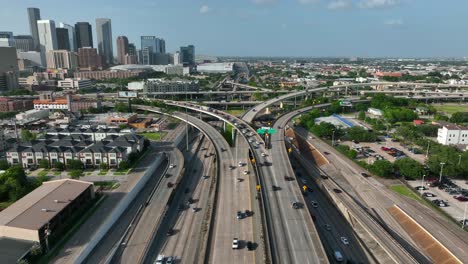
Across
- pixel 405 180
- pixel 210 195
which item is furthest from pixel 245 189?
pixel 405 180

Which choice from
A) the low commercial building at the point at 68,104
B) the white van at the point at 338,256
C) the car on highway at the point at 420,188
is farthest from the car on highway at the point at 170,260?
the low commercial building at the point at 68,104

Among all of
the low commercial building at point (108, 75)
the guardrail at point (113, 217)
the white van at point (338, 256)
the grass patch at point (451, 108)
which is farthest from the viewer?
the low commercial building at point (108, 75)

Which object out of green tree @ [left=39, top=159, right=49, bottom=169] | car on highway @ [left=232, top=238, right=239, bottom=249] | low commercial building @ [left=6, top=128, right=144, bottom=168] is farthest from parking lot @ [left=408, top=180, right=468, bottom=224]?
green tree @ [left=39, top=159, right=49, bottom=169]

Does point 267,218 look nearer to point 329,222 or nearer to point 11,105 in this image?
point 329,222

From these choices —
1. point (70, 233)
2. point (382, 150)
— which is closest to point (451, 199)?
point (382, 150)

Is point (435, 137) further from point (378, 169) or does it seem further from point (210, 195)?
point (210, 195)

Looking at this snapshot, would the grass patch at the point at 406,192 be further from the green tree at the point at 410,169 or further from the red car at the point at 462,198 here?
the red car at the point at 462,198

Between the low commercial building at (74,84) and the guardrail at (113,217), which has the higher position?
the low commercial building at (74,84)
